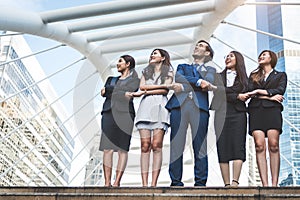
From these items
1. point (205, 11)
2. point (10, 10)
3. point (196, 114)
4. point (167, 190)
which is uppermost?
point (205, 11)

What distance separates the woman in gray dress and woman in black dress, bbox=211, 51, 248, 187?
494 millimetres

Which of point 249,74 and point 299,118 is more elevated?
point 299,118

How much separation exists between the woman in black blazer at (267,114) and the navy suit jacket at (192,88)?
0.40 metres

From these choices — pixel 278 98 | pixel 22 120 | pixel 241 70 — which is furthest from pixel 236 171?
pixel 22 120

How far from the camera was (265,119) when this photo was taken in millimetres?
4152

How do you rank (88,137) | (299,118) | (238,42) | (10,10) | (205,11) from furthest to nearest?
(299,118) < (88,137) < (238,42) < (205,11) < (10,10)

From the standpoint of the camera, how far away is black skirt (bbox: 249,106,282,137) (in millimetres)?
4121

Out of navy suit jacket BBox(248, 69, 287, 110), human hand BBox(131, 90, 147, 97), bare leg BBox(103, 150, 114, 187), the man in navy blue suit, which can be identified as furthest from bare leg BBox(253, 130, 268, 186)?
bare leg BBox(103, 150, 114, 187)

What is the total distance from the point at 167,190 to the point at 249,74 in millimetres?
1681

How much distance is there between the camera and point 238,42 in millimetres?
9812

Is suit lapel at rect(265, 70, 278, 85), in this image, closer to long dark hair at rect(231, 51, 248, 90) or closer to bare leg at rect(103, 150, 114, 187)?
long dark hair at rect(231, 51, 248, 90)

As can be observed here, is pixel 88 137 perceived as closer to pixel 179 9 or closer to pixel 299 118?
pixel 179 9

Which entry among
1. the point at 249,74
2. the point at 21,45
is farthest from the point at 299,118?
the point at 21,45

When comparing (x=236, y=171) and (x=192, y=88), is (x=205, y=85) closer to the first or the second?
(x=192, y=88)
